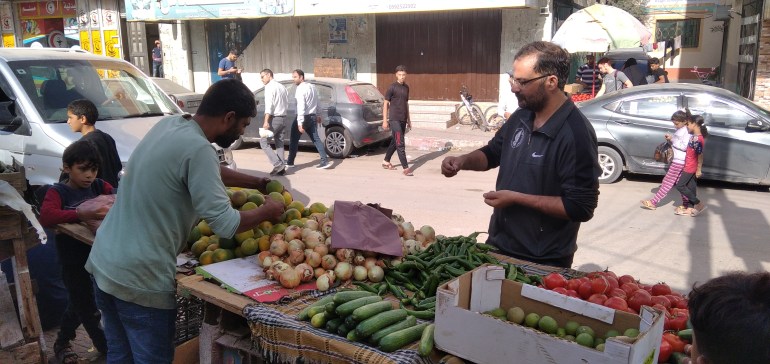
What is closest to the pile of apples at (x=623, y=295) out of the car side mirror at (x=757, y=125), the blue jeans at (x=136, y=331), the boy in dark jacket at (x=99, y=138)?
the blue jeans at (x=136, y=331)

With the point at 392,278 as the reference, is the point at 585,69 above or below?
above

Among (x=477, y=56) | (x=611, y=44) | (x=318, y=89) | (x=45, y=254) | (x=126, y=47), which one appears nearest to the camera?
(x=45, y=254)

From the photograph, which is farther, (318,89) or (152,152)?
(318,89)

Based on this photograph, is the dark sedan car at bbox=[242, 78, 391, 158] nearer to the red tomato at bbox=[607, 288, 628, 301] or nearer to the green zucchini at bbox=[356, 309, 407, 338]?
the green zucchini at bbox=[356, 309, 407, 338]

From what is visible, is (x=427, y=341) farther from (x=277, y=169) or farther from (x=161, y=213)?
(x=277, y=169)

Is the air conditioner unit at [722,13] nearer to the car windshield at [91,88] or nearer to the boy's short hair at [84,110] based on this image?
the car windshield at [91,88]

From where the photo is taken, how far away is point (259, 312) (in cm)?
284

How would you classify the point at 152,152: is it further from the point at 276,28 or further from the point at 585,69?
the point at 276,28

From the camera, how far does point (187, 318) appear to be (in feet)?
12.6

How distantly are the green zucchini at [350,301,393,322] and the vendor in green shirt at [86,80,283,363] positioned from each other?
74 cm

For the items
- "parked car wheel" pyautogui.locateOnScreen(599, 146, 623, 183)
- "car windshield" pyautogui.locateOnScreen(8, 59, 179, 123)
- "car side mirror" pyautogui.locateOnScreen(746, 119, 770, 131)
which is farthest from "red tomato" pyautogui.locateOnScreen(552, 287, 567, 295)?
"car side mirror" pyautogui.locateOnScreen(746, 119, 770, 131)

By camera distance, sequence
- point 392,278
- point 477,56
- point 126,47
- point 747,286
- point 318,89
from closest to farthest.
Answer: point 747,286
point 392,278
point 318,89
point 477,56
point 126,47

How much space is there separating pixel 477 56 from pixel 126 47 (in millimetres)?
13586

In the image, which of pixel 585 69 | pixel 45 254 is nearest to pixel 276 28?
pixel 585 69
